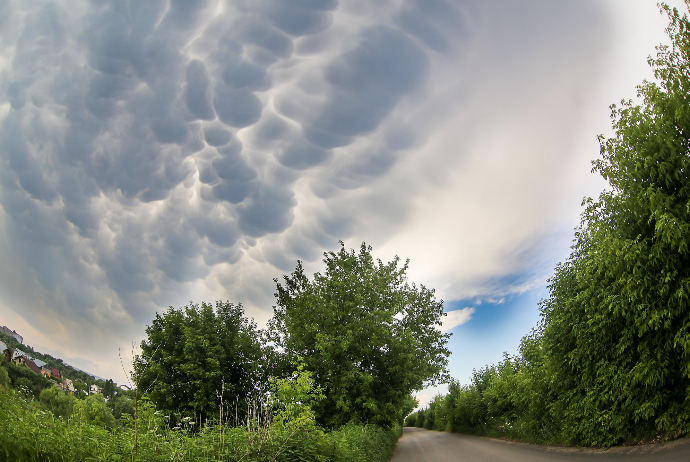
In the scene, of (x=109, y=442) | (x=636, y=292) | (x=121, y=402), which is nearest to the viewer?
(x=109, y=442)

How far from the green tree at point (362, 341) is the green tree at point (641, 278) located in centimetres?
1126

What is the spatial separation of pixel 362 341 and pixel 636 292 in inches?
606

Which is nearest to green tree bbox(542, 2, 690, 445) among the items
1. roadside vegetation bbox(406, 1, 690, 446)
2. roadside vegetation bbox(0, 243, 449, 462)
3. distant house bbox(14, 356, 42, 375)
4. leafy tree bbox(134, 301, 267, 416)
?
roadside vegetation bbox(406, 1, 690, 446)

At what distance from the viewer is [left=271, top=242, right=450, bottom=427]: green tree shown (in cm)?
2178

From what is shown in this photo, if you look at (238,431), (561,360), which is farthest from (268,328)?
(238,431)

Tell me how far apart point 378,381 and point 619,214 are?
57.6 feet

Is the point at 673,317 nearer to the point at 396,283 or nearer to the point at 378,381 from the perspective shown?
the point at 378,381

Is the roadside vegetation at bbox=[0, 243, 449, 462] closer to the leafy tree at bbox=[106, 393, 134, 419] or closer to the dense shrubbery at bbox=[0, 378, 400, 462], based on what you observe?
the leafy tree at bbox=[106, 393, 134, 419]

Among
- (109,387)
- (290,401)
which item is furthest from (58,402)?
(290,401)

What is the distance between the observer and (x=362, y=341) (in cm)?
2250

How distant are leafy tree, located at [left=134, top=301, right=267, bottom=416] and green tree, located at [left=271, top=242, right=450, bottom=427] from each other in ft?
10.1

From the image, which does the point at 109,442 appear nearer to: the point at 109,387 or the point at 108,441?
the point at 108,441

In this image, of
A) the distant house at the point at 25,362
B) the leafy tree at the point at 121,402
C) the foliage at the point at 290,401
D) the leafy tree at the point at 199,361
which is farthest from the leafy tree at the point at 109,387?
the leafy tree at the point at 199,361

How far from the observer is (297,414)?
8.02 metres
